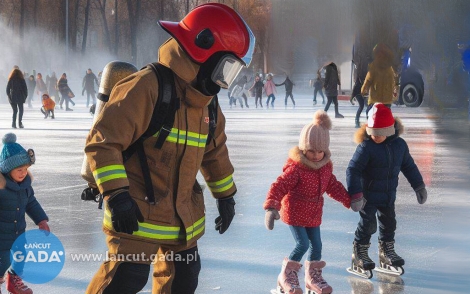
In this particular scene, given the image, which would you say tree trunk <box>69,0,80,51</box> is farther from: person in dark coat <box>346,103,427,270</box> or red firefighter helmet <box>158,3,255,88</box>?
red firefighter helmet <box>158,3,255,88</box>

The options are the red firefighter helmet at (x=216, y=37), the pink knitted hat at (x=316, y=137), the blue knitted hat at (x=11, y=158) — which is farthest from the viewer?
the pink knitted hat at (x=316, y=137)

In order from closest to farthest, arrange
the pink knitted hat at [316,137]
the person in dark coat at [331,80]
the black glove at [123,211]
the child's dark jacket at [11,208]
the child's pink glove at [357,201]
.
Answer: the black glove at [123,211]
the child's dark jacket at [11,208]
the pink knitted hat at [316,137]
the child's pink glove at [357,201]
the person in dark coat at [331,80]

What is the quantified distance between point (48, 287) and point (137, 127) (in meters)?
1.72

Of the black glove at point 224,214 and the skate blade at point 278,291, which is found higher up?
the black glove at point 224,214

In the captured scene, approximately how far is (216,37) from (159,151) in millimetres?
497

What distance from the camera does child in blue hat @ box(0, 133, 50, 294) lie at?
161 inches

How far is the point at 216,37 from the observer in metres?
3.14

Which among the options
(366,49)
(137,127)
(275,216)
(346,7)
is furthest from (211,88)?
(346,7)

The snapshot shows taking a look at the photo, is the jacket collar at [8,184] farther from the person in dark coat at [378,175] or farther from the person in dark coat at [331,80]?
the person in dark coat at [331,80]

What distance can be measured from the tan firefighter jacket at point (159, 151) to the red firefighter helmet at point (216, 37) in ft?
0.18

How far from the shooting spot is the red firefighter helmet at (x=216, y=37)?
3.11 meters

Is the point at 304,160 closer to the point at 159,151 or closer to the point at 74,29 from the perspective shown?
the point at 159,151

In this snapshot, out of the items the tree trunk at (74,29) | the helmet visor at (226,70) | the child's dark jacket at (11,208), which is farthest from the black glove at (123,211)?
the tree trunk at (74,29)

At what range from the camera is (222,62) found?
3145 millimetres
